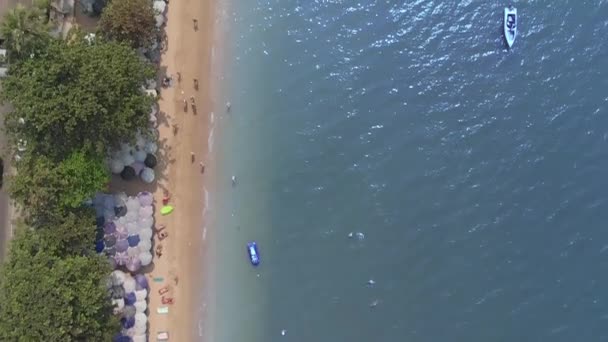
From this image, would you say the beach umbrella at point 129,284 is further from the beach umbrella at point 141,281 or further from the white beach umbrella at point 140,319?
the white beach umbrella at point 140,319

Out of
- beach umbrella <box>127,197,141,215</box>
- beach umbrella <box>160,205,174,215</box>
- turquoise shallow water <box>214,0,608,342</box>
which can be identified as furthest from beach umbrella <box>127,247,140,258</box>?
turquoise shallow water <box>214,0,608,342</box>

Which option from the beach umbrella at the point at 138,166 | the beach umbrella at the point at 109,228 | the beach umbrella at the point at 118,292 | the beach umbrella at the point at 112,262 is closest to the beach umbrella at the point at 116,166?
the beach umbrella at the point at 138,166

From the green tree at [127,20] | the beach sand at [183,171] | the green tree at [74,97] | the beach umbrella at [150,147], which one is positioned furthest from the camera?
→ the beach sand at [183,171]

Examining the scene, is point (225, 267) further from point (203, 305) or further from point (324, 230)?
point (324, 230)

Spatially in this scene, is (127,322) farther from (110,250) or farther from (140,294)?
(110,250)

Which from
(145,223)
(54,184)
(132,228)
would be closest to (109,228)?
(132,228)

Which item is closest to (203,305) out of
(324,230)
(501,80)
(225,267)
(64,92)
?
(225,267)

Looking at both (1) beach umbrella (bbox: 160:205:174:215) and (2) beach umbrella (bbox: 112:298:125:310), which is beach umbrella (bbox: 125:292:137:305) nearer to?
(2) beach umbrella (bbox: 112:298:125:310)
